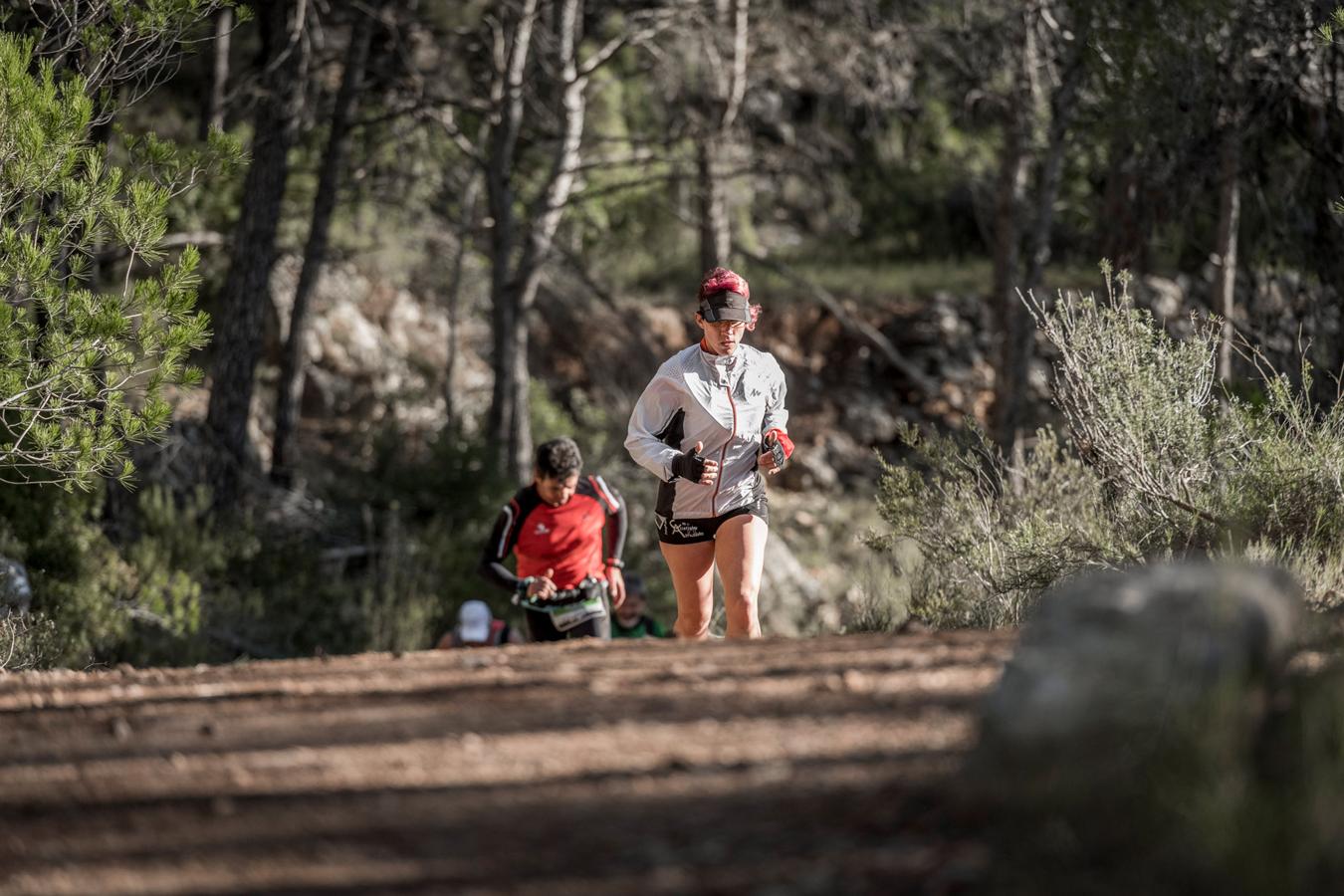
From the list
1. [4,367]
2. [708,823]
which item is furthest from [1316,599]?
[4,367]

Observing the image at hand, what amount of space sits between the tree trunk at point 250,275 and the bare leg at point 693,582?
1008 centimetres

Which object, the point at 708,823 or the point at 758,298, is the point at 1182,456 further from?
the point at 758,298

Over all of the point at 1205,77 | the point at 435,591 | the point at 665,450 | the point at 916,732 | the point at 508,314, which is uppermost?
the point at 1205,77

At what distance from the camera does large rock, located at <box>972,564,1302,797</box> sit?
A: 3414mm

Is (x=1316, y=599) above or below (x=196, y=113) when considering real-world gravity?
below

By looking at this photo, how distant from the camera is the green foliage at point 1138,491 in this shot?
7387 millimetres

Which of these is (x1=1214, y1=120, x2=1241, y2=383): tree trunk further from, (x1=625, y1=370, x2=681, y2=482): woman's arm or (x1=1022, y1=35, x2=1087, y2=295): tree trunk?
(x1=625, y1=370, x2=681, y2=482): woman's arm

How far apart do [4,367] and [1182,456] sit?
5733 mm

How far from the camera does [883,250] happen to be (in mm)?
30281

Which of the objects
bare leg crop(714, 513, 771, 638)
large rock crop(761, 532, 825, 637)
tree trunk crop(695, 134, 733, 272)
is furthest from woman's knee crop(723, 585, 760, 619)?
tree trunk crop(695, 134, 733, 272)

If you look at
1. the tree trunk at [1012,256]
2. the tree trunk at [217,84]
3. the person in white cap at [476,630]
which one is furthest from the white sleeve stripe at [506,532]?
the tree trunk at [217,84]

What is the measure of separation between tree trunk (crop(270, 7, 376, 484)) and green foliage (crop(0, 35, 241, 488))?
1092cm

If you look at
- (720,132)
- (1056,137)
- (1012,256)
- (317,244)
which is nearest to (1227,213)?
(1056,137)

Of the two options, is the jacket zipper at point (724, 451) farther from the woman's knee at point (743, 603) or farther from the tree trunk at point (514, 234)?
the tree trunk at point (514, 234)
